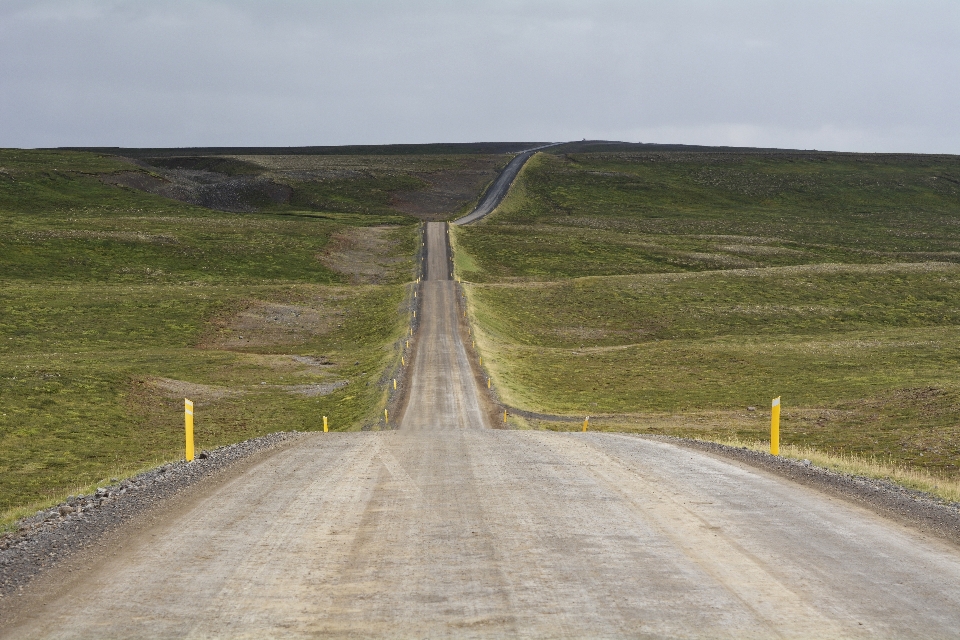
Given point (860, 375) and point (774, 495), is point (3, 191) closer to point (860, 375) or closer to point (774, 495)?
point (860, 375)

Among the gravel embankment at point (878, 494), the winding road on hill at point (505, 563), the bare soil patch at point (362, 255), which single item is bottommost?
the gravel embankment at point (878, 494)

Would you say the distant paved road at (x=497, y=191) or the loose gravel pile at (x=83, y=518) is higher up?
the distant paved road at (x=497, y=191)

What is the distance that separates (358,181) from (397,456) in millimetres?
132966

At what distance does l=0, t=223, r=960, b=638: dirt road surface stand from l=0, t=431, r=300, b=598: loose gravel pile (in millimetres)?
516

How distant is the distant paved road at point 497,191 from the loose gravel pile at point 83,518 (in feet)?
313

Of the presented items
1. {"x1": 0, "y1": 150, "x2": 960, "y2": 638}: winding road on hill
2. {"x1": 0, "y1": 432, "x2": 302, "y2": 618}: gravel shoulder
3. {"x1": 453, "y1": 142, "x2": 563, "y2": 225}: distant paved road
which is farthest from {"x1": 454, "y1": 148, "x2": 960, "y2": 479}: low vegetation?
{"x1": 0, "y1": 432, "x2": 302, "y2": 618}: gravel shoulder

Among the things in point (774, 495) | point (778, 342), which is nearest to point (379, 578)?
point (774, 495)

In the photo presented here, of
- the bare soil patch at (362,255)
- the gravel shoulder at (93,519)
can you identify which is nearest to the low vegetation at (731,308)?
the bare soil patch at (362,255)

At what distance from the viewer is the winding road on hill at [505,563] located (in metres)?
7.88

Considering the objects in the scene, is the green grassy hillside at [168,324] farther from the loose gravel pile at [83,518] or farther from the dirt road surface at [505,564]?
the dirt road surface at [505,564]

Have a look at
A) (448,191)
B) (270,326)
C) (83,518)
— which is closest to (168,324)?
(270,326)

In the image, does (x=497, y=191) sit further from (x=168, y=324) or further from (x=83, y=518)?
(x=83, y=518)

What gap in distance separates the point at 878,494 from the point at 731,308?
56.8 meters

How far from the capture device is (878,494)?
48.6ft
